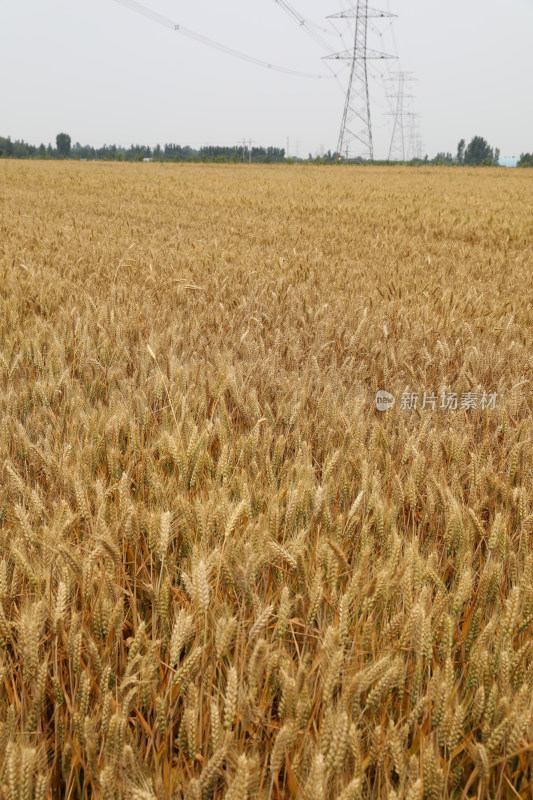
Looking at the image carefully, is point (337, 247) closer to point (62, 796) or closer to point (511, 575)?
point (511, 575)

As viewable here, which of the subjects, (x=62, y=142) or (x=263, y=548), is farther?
(x=62, y=142)

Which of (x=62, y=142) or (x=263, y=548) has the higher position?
(x=62, y=142)

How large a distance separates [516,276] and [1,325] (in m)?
3.49

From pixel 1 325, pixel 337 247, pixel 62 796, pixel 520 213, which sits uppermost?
pixel 520 213

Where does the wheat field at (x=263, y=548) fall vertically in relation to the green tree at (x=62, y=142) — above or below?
below

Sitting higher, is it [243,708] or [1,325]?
[1,325]

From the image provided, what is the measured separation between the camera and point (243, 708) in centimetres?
79

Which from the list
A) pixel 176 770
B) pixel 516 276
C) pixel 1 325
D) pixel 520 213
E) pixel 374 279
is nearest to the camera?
pixel 176 770

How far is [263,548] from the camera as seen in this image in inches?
43.0

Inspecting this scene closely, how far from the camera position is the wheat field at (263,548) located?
754 mm

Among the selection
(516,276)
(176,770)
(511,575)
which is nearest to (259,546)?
(176,770)

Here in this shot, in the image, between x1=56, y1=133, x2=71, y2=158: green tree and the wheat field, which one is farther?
x1=56, y1=133, x2=71, y2=158: green tree

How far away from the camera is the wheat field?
2.48 feet

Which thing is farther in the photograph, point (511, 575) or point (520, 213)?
point (520, 213)
